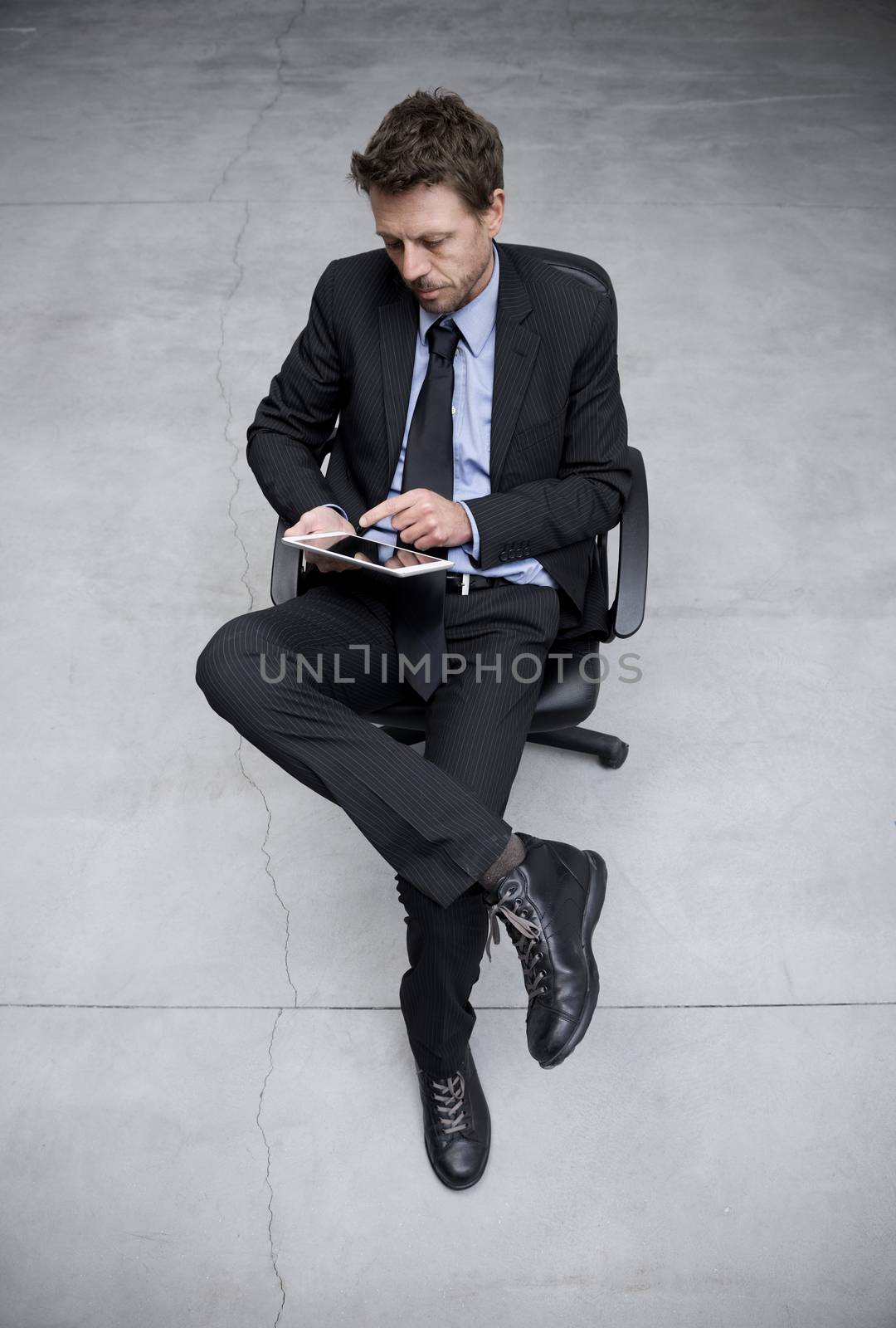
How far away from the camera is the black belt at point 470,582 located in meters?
1.84

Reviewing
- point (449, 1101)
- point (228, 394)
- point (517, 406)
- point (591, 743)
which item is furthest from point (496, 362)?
point (228, 394)

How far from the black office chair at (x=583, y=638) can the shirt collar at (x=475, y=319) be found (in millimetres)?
178

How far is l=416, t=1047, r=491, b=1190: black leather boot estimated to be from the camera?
168 centimetres

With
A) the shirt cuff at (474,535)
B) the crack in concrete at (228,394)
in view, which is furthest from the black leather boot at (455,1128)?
the crack in concrete at (228,394)

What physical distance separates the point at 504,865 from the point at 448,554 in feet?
1.80

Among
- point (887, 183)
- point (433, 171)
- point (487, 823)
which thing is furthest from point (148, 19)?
point (487, 823)

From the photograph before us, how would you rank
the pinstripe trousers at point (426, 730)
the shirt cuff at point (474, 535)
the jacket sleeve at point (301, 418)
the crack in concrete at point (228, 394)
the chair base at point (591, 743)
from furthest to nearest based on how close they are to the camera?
the crack in concrete at point (228, 394) < the chair base at point (591, 743) < the jacket sleeve at point (301, 418) < the shirt cuff at point (474, 535) < the pinstripe trousers at point (426, 730)

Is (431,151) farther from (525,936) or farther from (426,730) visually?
(525,936)

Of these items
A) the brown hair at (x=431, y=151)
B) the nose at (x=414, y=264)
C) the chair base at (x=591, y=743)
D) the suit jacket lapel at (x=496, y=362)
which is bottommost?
the chair base at (x=591, y=743)

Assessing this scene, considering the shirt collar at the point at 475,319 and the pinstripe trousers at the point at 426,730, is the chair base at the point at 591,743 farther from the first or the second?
the shirt collar at the point at 475,319

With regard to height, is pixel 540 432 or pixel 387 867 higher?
pixel 540 432

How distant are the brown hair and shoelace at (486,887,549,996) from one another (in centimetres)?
104

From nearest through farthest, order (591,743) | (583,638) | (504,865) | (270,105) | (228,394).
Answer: (504,865)
(583,638)
(591,743)
(228,394)
(270,105)

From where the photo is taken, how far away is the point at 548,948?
157 centimetres
